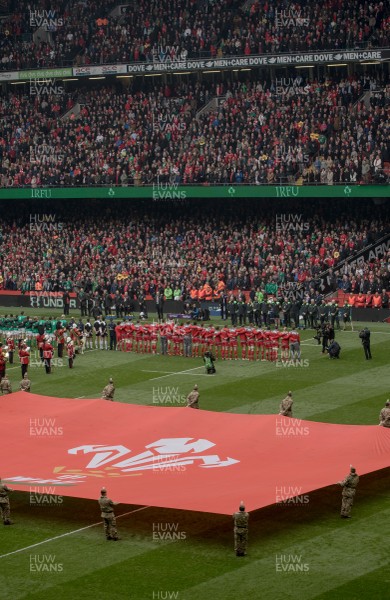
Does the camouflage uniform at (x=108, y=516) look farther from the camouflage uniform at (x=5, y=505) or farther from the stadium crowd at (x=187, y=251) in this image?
the stadium crowd at (x=187, y=251)

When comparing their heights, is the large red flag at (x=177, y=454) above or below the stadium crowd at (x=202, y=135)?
below

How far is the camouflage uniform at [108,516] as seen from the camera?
2231 centimetres

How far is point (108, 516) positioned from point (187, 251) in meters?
37.0

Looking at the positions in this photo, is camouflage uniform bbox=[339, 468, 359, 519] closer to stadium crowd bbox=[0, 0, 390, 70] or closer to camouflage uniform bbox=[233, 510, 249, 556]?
camouflage uniform bbox=[233, 510, 249, 556]

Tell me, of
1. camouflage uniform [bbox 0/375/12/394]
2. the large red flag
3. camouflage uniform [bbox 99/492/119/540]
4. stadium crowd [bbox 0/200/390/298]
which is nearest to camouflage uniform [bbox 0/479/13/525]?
the large red flag

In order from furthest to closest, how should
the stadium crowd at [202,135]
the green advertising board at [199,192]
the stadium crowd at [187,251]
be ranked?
the stadium crowd at [202,135], the green advertising board at [199,192], the stadium crowd at [187,251]

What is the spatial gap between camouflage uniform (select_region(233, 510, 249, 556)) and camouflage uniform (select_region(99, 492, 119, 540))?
2.47 meters

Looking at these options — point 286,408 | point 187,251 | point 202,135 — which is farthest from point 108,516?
point 202,135

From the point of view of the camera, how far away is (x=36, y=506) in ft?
83.5

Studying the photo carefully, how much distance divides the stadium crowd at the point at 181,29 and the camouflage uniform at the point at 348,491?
3710cm


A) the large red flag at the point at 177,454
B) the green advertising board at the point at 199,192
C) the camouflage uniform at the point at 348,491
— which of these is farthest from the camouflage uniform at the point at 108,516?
the green advertising board at the point at 199,192

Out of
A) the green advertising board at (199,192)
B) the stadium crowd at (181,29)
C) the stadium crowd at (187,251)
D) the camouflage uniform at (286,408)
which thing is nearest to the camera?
the camouflage uniform at (286,408)

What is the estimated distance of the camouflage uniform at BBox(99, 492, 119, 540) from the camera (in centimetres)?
2231

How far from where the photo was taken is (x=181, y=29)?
6438 centimetres
